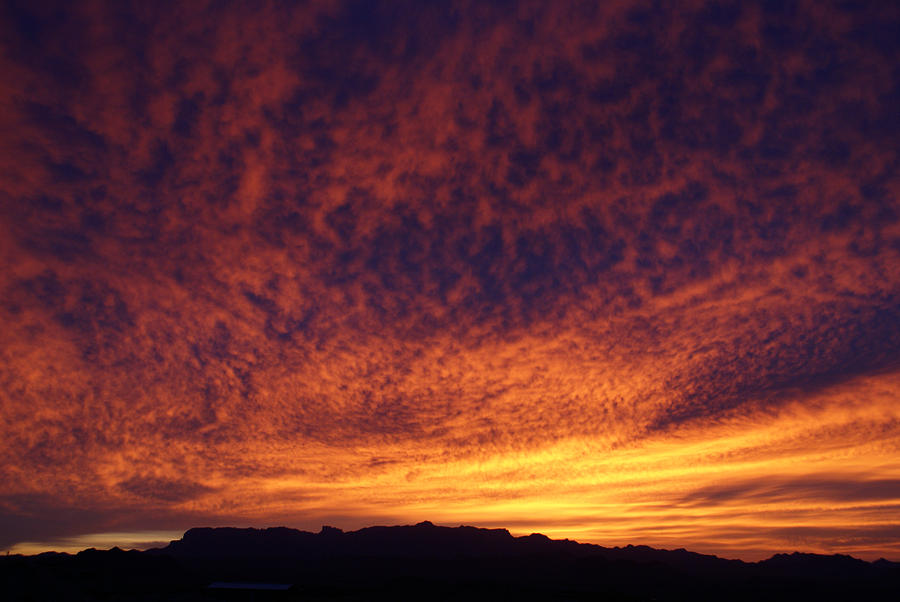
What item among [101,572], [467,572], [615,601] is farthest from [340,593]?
[467,572]

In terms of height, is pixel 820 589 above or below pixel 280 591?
below

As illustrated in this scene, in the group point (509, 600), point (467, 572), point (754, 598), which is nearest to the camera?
point (509, 600)

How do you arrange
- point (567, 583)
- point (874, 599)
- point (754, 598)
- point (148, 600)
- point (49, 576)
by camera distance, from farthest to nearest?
point (567, 583), point (874, 599), point (754, 598), point (148, 600), point (49, 576)

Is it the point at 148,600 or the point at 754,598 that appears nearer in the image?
the point at 148,600

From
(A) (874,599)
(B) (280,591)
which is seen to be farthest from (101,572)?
(A) (874,599)

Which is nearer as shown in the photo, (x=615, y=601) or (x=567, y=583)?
(x=615, y=601)

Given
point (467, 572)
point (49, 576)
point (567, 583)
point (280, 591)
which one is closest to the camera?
point (49, 576)

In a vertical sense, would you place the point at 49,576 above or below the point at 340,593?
above

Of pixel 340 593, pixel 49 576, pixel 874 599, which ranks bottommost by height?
pixel 874 599

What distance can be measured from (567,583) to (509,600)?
8616 centimetres

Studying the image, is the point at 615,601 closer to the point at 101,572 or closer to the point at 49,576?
the point at 49,576

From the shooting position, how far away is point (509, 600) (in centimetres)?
10912

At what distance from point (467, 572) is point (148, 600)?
149194 mm

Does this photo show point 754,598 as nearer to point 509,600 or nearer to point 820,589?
point 820,589
